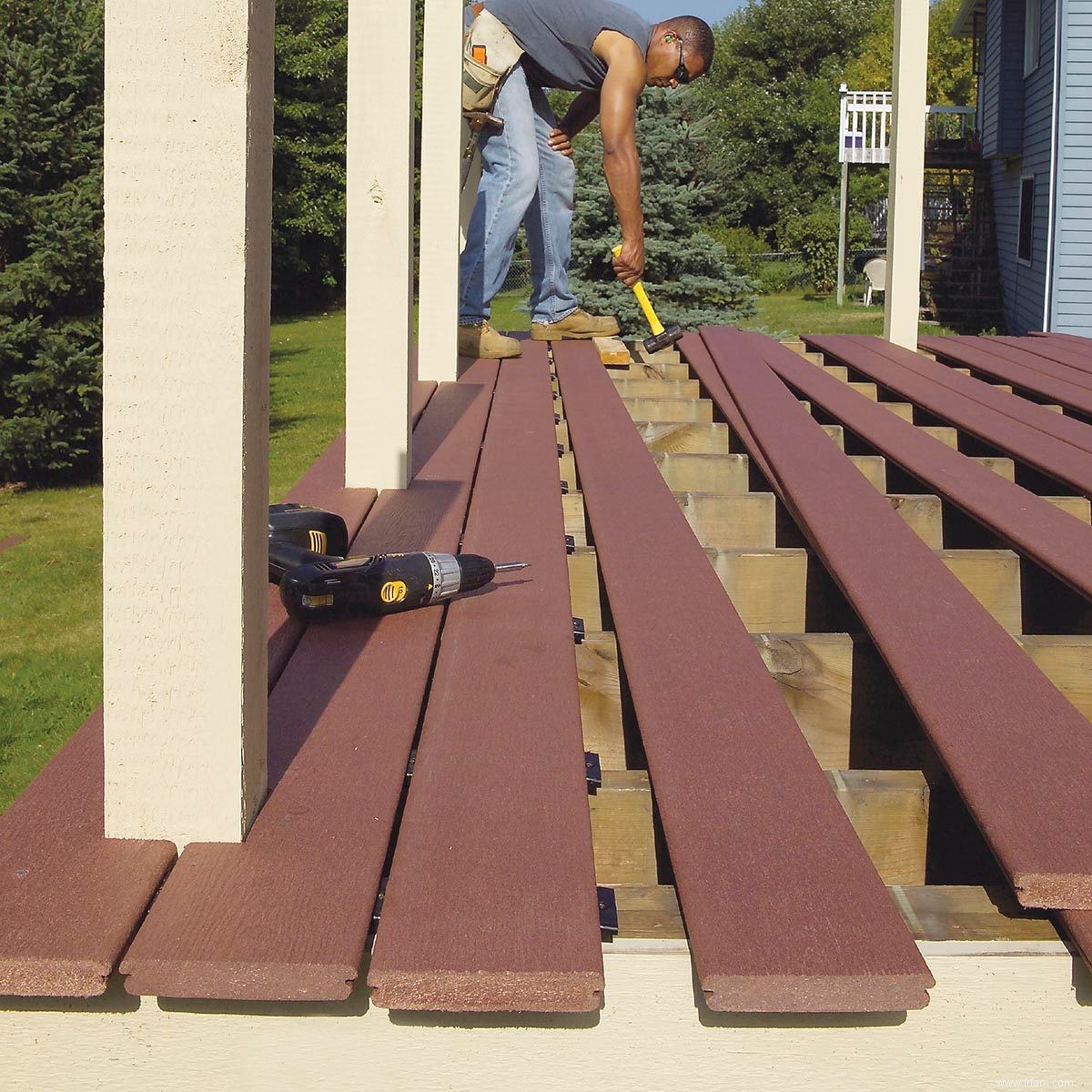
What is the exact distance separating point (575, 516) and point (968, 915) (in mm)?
2114

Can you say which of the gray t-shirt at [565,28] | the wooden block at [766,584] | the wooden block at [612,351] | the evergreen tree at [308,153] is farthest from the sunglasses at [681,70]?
the evergreen tree at [308,153]

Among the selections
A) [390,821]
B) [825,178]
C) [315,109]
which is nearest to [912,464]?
[390,821]

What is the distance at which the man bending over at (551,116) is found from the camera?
19.0 ft

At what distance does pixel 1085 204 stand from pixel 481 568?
14643 millimetres

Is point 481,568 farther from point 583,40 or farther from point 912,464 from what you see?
point 583,40

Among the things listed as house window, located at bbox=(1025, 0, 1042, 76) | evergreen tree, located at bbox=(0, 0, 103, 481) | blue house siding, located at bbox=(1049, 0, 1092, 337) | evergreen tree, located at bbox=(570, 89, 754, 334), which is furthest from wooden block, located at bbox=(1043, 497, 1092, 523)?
house window, located at bbox=(1025, 0, 1042, 76)

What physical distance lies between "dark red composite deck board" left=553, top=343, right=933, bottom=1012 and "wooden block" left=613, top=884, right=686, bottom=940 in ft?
0.16

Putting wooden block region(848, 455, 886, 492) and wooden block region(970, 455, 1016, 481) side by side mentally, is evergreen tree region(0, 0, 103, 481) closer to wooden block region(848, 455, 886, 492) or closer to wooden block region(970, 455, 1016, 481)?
wooden block region(848, 455, 886, 492)

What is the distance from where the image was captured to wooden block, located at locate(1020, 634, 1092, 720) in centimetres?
241

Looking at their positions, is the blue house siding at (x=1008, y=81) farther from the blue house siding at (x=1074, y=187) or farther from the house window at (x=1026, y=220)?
the blue house siding at (x=1074, y=187)

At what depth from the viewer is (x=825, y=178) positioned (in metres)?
42.8

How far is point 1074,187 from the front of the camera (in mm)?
15305

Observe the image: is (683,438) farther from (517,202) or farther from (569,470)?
(517,202)

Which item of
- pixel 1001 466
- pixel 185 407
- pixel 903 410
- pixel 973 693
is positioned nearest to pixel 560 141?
pixel 903 410
